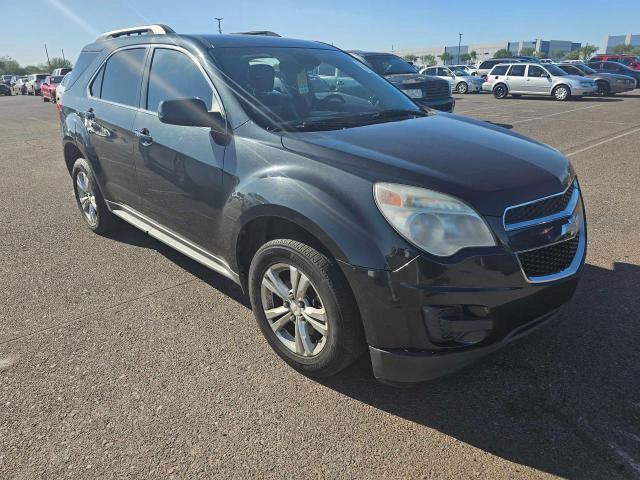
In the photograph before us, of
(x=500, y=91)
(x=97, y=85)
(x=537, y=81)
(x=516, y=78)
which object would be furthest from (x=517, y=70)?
(x=97, y=85)

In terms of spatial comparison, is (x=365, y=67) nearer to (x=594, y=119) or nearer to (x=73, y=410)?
(x=73, y=410)

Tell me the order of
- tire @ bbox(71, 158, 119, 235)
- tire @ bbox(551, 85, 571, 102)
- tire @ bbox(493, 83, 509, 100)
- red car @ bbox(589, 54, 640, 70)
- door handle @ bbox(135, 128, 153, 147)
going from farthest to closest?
red car @ bbox(589, 54, 640, 70)
tire @ bbox(493, 83, 509, 100)
tire @ bbox(551, 85, 571, 102)
tire @ bbox(71, 158, 119, 235)
door handle @ bbox(135, 128, 153, 147)

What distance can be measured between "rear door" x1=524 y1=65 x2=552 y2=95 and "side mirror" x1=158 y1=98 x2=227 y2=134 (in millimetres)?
21164

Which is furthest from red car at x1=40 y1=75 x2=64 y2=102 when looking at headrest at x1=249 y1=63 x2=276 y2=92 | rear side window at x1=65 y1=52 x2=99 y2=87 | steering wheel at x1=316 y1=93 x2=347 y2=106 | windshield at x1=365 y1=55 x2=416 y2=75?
steering wheel at x1=316 y1=93 x2=347 y2=106

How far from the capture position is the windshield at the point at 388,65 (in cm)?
1180

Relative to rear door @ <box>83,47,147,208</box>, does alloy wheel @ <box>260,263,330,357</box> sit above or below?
below

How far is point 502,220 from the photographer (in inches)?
86.4

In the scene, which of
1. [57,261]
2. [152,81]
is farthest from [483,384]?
[57,261]

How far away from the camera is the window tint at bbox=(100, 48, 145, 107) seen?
385 cm

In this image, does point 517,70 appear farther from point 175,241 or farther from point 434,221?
point 434,221

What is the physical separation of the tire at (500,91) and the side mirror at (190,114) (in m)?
22.2

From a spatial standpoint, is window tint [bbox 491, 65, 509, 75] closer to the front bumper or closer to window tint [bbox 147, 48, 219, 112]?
window tint [bbox 147, 48, 219, 112]

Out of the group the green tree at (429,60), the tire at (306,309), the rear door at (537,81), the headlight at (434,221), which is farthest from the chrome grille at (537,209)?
the green tree at (429,60)

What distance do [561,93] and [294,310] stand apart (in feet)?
70.0
